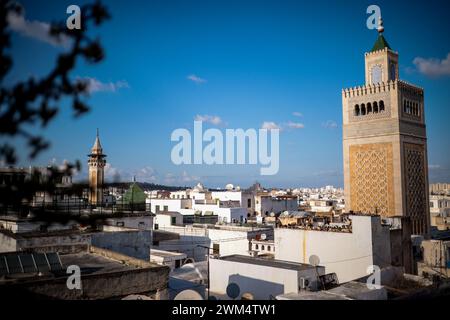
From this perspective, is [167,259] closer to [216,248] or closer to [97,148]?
[216,248]

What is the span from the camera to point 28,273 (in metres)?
8.38

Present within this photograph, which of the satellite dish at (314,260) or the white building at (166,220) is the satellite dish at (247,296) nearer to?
the satellite dish at (314,260)

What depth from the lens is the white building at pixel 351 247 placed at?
1419 centimetres

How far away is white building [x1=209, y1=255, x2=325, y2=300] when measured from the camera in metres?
12.1

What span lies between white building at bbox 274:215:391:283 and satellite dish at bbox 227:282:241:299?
3.87 meters

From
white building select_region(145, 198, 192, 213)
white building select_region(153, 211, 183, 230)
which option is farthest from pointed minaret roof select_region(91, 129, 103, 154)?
white building select_region(145, 198, 192, 213)

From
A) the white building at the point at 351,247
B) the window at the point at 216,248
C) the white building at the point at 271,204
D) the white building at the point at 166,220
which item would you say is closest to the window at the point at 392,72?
the white building at the point at 351,247

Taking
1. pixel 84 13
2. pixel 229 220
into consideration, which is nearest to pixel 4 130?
pixel 84 13

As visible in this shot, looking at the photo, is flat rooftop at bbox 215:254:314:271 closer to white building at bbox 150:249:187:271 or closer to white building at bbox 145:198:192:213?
white building at bbox 150:249:187:271

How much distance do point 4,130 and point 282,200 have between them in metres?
Answer: 44.8

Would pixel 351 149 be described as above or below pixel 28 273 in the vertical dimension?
above

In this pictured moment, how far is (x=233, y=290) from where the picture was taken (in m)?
13.3
